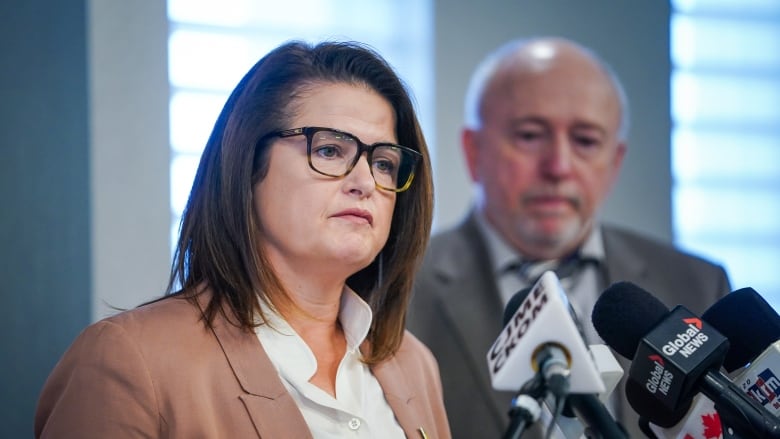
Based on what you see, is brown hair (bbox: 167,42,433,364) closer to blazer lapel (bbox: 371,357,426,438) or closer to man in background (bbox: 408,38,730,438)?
blazer lapel (bbox: 371,357,426,438)

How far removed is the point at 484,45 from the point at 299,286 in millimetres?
2320

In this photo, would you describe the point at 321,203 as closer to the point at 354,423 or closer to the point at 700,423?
the point at 354,423

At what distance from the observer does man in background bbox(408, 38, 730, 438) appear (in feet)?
9.98

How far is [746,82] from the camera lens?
4477mm

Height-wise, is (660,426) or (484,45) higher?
(484,45)

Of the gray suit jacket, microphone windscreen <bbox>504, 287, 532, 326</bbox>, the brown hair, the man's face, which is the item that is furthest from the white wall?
microphone windscreen <bbox>504, 287, 532, 326</bbox>

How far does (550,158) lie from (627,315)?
1927mm

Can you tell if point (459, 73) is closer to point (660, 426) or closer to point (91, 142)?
point (91, 142)

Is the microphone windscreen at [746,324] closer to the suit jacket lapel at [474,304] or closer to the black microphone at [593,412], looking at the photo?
the black microphone at [593,412]

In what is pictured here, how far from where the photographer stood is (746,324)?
1.44 metres

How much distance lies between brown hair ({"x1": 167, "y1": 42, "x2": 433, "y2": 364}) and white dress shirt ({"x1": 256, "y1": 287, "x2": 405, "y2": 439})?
49 mm

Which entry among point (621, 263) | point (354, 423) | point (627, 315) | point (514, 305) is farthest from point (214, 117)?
point (627, 315)

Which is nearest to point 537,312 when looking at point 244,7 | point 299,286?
point 299,286

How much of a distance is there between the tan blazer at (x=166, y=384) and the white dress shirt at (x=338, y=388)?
0.05 m
